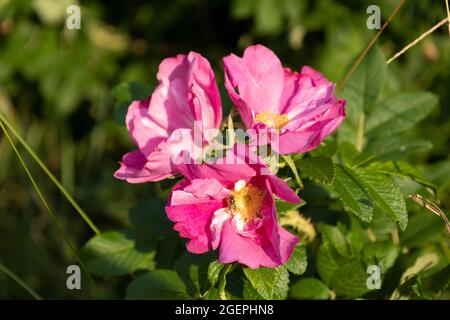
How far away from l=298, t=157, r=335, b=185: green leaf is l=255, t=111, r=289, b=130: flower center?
78mm

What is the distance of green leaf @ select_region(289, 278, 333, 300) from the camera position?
1395mm

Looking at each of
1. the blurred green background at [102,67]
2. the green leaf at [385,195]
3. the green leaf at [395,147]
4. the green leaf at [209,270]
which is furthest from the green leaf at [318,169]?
the blurred green background at [102,67]

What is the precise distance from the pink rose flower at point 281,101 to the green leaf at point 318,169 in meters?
0.06

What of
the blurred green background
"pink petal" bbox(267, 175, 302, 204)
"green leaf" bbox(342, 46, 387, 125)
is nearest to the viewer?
"pink petal" bbox(267, 175, 302, 204)

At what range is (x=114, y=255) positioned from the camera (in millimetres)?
1538

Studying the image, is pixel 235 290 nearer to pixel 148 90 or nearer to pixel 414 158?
pixel 148 90

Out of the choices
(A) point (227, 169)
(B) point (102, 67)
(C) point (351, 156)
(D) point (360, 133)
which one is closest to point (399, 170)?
(C) point (351, 156)

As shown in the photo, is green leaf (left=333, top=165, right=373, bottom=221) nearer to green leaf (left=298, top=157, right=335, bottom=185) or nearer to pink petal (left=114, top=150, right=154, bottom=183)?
green leaf (left=298, top=157, right=335, bottom=185)

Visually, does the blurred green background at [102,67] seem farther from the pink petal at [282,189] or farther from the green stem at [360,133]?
the pink petal at [282,189]

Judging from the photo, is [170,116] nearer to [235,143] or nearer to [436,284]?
[235,143]

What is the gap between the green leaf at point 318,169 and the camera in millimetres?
1195

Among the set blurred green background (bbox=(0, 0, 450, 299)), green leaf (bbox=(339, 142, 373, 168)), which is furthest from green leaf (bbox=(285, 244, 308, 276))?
blurred green background (bbox=(0, 0, 450, 299))

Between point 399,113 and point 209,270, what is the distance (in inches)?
26.0

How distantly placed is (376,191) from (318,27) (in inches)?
48.8
